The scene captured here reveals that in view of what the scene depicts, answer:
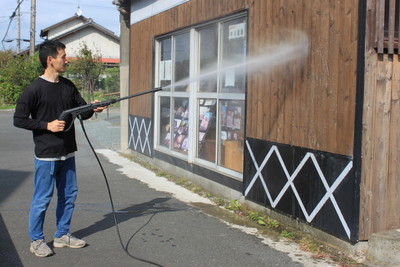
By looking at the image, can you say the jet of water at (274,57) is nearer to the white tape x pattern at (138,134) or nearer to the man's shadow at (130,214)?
the man's shadow at (130,214)

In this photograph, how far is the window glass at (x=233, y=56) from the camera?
6.79m

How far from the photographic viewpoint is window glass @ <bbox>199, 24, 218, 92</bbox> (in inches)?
298

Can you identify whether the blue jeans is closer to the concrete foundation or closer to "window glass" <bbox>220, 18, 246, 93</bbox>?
"window glass" <bbox>220, 18, 246, 93</bbox>

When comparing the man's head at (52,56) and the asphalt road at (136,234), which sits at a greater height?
the man's head at (52,56)

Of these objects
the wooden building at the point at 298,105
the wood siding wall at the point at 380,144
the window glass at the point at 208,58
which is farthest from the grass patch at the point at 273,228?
the window glass at the point at 208,58

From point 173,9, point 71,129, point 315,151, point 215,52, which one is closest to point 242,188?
point 315,151

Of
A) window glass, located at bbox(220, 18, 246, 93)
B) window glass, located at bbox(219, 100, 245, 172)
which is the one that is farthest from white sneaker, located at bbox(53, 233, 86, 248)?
window glass, located at bbox(220, 18, 246, 93)

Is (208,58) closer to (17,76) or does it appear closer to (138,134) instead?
(138,134)

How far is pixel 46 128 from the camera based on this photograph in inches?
180

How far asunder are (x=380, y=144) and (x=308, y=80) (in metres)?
1.11

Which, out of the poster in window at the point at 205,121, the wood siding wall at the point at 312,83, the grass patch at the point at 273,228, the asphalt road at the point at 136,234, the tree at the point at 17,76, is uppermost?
the tree at the point at 17,76

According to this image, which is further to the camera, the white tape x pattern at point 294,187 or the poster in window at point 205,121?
the poster in window at point 205,121

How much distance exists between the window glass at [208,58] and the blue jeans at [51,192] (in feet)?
11.0

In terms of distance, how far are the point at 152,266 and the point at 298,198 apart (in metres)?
1.91
